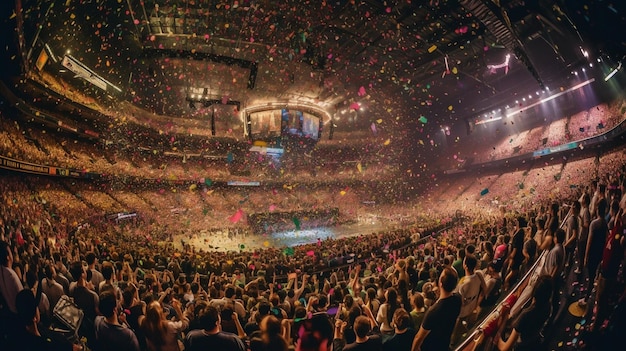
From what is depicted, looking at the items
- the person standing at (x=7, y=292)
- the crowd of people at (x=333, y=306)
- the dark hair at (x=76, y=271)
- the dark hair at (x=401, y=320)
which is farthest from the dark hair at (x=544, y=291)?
the dark hair at (x=76, y=271)

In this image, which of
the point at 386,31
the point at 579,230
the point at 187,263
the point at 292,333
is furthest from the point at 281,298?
the point at 386,31

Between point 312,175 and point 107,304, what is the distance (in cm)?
3454

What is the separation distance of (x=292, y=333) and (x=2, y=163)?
574 inches

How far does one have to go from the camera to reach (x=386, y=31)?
13.3m

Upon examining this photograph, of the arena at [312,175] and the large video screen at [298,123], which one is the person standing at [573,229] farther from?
the large video screen at [298,123]

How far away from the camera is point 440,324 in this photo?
8.16ft

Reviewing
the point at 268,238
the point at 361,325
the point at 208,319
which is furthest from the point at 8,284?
the point at 268,238

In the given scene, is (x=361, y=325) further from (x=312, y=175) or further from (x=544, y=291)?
(x=312, y=175)

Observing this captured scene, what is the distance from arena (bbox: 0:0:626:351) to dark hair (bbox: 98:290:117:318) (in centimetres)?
3

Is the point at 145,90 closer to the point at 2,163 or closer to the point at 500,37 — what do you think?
the point at 2,163

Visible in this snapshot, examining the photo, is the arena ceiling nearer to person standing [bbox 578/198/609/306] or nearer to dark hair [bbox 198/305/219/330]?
person standing [bbox 578/198/609/306]

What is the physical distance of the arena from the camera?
Result: 3203 millimetres

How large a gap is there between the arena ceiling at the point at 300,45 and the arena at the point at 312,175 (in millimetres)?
137

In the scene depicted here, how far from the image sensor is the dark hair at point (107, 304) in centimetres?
258
